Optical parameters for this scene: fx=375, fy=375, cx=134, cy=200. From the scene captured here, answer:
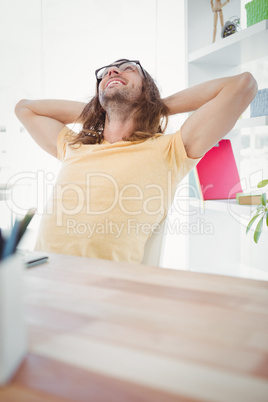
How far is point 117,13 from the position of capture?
294cm

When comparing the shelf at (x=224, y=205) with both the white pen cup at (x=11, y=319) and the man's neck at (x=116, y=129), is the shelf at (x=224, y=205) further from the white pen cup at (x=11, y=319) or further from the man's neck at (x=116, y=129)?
the white pen cup at (x=11, y=319)

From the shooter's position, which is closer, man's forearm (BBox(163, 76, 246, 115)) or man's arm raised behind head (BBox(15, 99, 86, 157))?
man's forearm (BBox(163, 76, 246, 115))

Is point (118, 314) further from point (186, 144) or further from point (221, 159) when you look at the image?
point (221, 159)

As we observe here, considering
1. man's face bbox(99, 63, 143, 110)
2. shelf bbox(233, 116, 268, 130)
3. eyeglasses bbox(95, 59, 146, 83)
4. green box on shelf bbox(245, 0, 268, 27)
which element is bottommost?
shelf bbox(233, 116, 268, 130)

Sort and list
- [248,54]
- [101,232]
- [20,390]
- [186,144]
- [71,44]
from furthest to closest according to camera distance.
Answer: [71,44], [248,54], [186,144], [101,232], [20,390]

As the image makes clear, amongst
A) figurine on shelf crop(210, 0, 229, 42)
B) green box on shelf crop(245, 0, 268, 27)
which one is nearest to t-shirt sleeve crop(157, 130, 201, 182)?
green box on shelf crop(245, 0, 268, 27)

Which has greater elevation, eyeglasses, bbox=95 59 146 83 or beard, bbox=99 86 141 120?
eyeglasses, bbox=95 59 146 83

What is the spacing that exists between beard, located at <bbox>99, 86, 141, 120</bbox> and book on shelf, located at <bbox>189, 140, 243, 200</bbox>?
0.51m

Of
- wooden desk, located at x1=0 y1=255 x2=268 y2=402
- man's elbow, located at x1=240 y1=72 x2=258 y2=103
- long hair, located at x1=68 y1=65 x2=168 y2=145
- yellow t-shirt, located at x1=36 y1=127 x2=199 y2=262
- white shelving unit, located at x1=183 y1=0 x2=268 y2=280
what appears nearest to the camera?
wooden desk, located at x1=0 y1=255 x2=268 y2=402

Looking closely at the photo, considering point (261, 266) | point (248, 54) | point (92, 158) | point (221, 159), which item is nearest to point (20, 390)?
point (92, 158)

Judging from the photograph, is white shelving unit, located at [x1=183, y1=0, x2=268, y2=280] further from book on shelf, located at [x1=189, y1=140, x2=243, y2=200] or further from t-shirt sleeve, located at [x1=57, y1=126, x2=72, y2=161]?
t-shirt sleeve, located at [x1=57, y1=126, x2=72, y2=161]

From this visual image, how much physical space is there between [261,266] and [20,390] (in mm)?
2219

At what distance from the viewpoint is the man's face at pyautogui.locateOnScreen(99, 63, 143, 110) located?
5.83 ft

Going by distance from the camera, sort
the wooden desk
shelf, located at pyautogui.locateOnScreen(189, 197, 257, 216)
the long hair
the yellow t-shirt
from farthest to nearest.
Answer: shelf, located at pyautogui.locateOnScreen(189, 197, 257, 216), the long hair, the yellow t-shirt, the wooden desk
